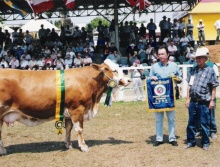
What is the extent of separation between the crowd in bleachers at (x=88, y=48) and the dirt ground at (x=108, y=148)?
10444 millimetres

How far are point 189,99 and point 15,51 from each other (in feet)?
60.5

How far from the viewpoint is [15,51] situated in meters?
24.4

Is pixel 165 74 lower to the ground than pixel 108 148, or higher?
higher

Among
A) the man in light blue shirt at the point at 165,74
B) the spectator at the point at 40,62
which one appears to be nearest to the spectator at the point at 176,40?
Answer: the spectator at the point at 40,62

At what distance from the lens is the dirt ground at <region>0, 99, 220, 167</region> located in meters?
6.91

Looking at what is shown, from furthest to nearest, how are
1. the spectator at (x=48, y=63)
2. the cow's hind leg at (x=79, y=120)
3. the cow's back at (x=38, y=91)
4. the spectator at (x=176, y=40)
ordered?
the spectator at (x=176, y=40) < the spectator at (x=48, y=63) < the cow's hind leg at (x=79, y=120) < the cow's back at (x=38, y=91)

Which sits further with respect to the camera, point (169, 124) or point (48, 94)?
point (169, 124)

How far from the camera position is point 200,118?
7.51 metres

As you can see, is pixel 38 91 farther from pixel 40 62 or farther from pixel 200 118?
pixel 40 62

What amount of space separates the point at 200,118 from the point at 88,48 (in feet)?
54.0

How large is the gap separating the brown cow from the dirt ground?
0.41m

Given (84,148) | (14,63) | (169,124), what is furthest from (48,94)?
(14,63)

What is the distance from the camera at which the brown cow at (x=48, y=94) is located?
7.23m

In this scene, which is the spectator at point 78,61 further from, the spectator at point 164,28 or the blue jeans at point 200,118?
the blue jeans at point 200,118
